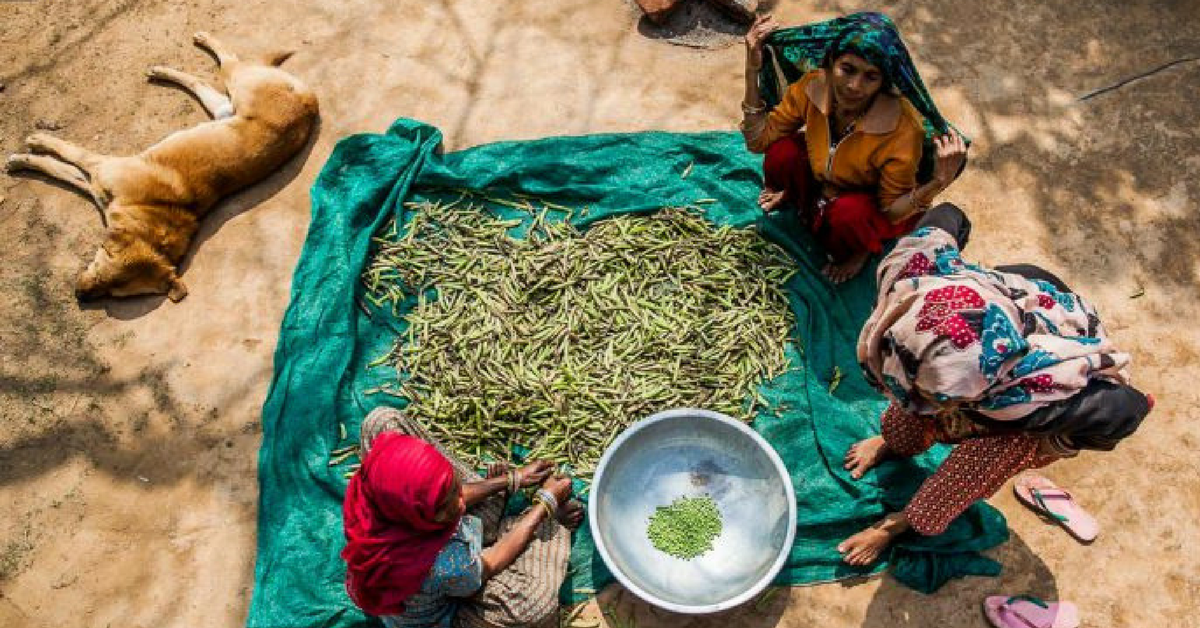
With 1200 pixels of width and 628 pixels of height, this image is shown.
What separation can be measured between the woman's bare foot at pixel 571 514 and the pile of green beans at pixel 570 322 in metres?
0.17

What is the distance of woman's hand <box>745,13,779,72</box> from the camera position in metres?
3.25

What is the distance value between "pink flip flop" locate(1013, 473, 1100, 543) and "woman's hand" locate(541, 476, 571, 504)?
1993 millimetres

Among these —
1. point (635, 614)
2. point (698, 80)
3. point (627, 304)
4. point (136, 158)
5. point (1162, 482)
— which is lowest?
point (1162, 482)

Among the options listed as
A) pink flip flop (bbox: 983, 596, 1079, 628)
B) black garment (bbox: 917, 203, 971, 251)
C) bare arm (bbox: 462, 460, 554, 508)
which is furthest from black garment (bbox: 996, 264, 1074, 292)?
bare arm (bbox: 462, 460, 554, 508)

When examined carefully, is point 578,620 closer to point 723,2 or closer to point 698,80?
point 698,80

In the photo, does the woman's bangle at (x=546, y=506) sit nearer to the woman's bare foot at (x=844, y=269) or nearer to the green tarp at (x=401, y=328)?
the green tarp at (x=401, y=328)

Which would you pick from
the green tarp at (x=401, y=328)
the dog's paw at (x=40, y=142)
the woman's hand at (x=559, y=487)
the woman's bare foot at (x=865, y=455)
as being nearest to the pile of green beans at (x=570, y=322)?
the green tarp at (x=401, y=328)

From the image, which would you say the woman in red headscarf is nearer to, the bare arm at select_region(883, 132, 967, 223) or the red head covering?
the red head covering

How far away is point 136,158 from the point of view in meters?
3.97

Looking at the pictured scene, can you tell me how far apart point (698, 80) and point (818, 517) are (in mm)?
2568

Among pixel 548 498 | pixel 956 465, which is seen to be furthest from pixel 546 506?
pixel 956 465

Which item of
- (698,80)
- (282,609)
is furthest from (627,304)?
(282,609)

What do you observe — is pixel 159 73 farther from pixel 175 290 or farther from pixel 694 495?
pixel 694 495

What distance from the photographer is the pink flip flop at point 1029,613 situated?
3.23 metres
